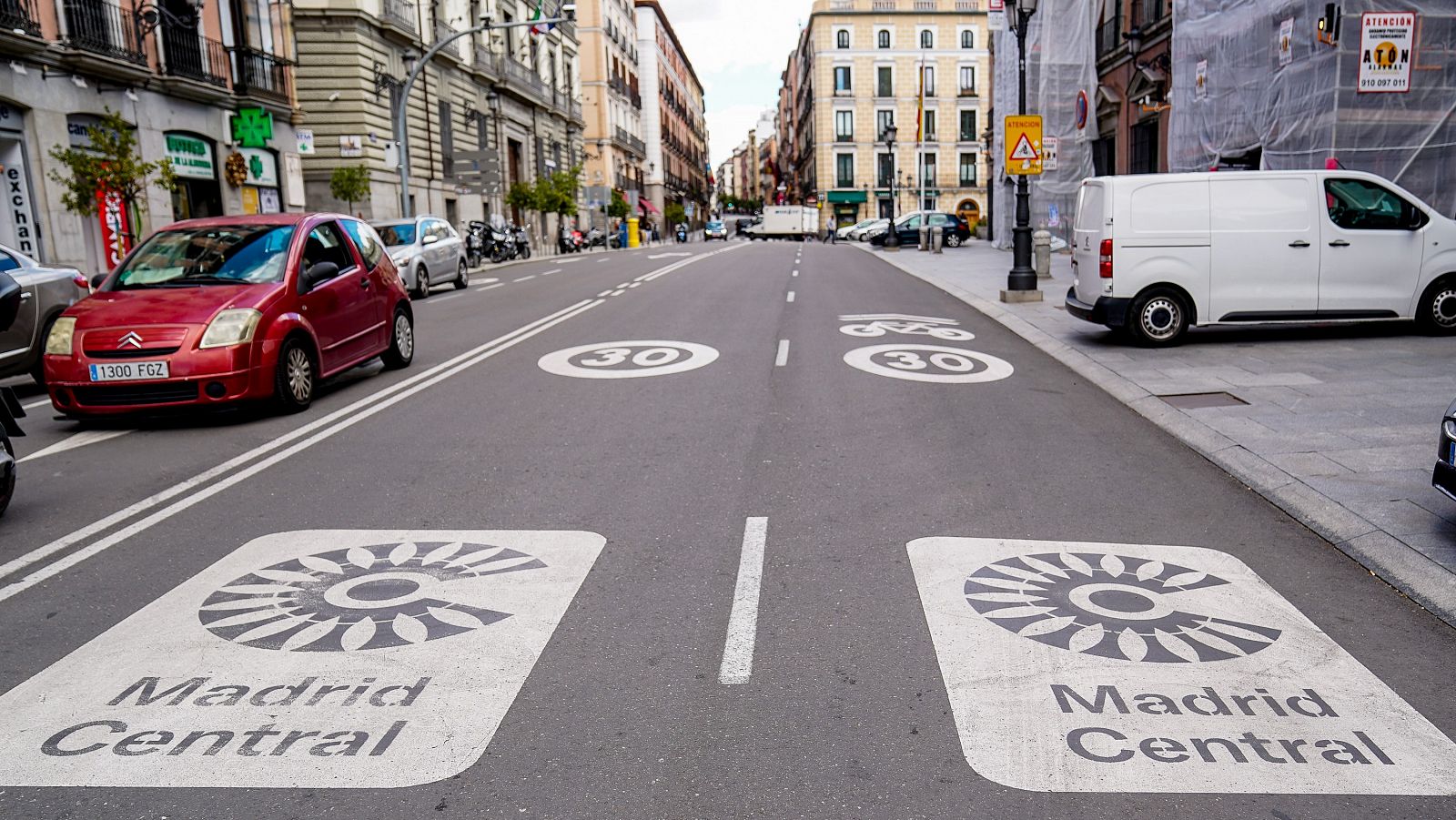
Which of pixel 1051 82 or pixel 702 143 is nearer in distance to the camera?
pixel 1051 82

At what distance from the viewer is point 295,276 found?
8844mm

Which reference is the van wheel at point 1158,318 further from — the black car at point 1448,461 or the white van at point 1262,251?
the black car at point 1448,461

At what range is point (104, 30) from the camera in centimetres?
2239

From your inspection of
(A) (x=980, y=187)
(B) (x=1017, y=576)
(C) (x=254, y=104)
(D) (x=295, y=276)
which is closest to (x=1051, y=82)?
(C) (x=254, y=104)

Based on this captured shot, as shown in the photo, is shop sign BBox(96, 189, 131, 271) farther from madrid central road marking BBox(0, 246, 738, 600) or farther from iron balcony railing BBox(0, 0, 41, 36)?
madrid central road marking BBox(0, 246, 738, 600)

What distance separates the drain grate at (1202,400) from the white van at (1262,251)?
2492 millimetres

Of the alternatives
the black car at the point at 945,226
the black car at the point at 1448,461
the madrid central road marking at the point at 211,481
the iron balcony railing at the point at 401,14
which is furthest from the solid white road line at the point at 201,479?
the black car at the point at 945,226

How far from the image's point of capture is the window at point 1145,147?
1049 inches

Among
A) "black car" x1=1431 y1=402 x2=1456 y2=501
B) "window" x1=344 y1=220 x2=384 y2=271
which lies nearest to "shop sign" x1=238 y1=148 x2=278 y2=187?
"window" x1=344 y1=220 x2=384 y2=271

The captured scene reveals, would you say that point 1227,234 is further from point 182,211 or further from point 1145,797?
point 182,211

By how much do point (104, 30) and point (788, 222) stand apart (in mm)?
58212

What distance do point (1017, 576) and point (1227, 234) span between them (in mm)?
7806

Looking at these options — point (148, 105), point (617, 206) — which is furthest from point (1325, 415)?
point (617, 206)

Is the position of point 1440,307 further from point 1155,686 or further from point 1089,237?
point 1155,686
